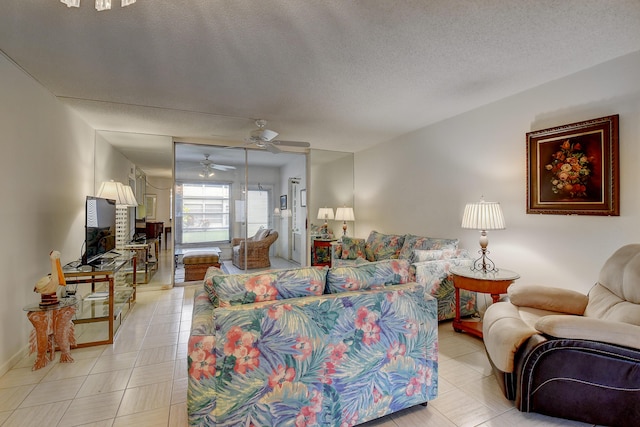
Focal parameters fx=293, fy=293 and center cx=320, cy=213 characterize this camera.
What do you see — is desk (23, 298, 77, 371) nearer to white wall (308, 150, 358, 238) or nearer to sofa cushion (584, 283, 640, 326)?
sofa cushion (584, 283, 640, 326)

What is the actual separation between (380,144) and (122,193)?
4.29m

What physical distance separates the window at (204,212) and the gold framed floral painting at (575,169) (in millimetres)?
4720

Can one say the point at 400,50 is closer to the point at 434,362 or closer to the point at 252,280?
the point at 252,280

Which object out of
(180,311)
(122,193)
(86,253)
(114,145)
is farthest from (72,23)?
(114,145)

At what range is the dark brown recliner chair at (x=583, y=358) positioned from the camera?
162cm

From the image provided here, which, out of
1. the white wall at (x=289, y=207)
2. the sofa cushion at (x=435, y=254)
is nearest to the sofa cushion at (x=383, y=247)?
the sofa cushion at (x=435, y=254)

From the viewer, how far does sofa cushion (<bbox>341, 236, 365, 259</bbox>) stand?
4.94 m

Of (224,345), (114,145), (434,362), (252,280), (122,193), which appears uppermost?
(114,145)

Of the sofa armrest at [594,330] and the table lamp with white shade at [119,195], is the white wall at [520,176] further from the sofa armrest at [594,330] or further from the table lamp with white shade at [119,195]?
the table lamp with white shade at [119,195]

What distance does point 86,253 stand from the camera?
9.65ft

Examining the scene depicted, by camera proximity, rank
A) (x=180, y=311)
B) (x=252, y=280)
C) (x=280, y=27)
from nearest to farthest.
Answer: (x=252, y=280) < (x=280, y=27) < (x=180, y=311)

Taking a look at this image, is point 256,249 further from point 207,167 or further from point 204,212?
point 207,167

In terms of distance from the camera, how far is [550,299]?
2.37m

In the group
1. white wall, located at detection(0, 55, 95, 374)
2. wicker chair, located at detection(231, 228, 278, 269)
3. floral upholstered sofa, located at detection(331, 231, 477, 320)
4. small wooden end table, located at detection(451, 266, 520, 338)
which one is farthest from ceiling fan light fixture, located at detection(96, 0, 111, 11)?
wicker chair, located at detection(231, 228, 278, 269)
